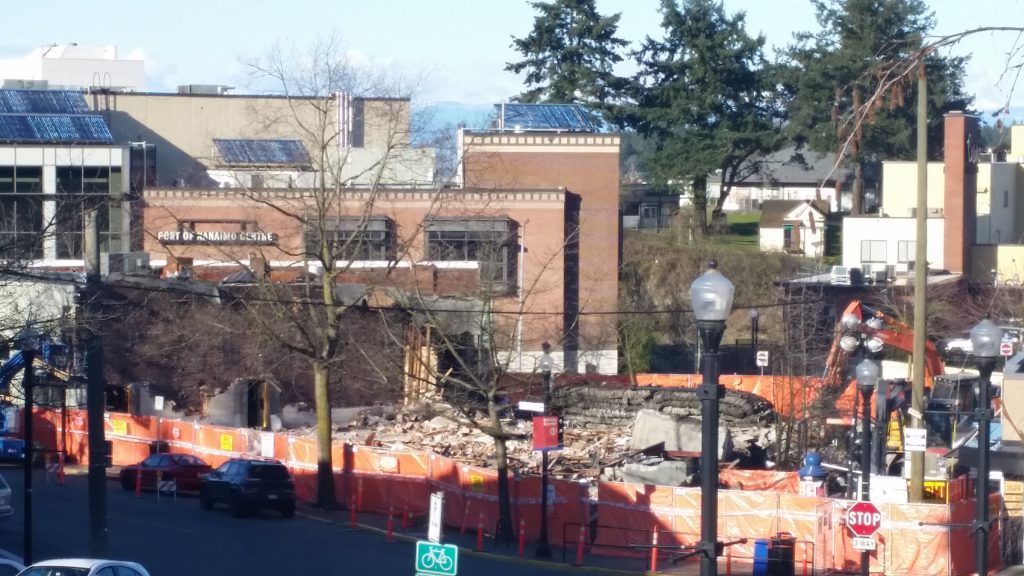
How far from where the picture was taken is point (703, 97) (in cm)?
7400

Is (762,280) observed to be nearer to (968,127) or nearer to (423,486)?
(968,127)

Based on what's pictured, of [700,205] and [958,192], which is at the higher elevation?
[700,205]

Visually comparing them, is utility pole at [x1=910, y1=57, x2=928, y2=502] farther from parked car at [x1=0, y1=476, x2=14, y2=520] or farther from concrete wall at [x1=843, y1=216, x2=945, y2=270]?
concrete wall at [x1=843, y1=216, x2=945, y2=270]

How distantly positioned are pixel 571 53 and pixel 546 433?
5322 cm

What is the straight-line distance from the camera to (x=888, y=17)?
46.8 ft

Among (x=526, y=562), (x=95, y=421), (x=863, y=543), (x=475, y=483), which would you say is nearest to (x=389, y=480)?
(x=475, y=483)

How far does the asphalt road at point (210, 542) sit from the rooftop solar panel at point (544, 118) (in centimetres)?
3376

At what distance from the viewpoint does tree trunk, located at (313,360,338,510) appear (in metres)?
35.0

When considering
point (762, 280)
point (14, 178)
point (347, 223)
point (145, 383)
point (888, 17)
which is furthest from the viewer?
point (762, 280)

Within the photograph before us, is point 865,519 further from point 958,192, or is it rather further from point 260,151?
point 260,151

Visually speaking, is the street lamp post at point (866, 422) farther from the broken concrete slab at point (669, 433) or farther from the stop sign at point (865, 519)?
the broken concrete slab at point (669, 433)

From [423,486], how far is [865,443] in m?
13.4

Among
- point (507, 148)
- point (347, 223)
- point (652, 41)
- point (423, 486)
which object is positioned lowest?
point (423, 486)

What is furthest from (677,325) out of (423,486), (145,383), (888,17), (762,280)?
(888,17)
